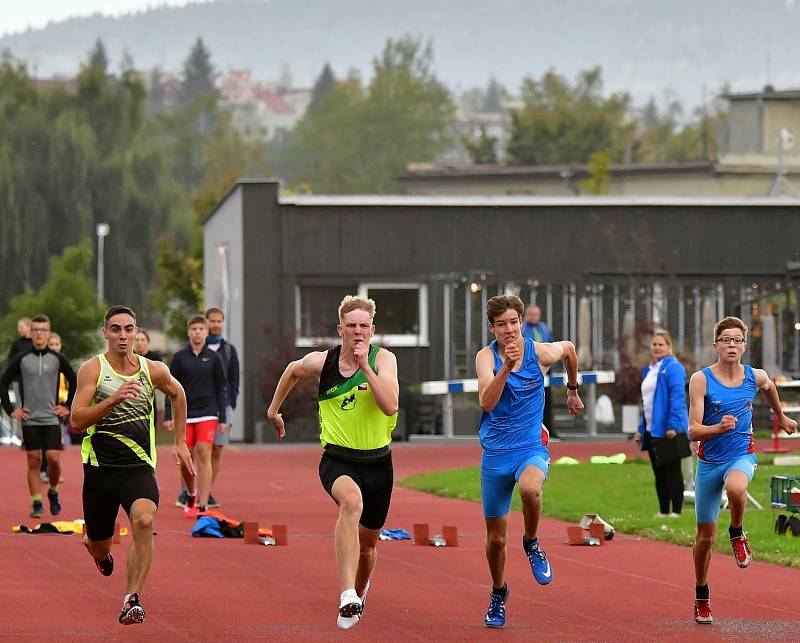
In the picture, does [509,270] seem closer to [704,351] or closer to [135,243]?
[704,351]

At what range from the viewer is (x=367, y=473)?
1134 centimetres

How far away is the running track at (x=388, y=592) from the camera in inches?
449

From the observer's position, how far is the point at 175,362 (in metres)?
20.5

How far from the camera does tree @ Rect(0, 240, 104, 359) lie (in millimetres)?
57750

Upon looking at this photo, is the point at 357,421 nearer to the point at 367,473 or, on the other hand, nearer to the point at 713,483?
the point at 367,473

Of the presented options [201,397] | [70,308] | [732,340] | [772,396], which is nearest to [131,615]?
[732,340]

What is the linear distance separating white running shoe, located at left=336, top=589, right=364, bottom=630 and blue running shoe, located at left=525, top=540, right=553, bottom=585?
1422mm

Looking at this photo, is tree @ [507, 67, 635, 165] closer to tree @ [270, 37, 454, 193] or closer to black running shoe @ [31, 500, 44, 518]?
tree @ [270, 37, 454, 193]

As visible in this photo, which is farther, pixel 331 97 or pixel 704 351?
pixel 331 97

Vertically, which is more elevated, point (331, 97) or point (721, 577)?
point (331, 97)

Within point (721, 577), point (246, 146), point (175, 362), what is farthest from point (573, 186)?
point (246, 146)

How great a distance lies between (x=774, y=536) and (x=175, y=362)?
22.1ft

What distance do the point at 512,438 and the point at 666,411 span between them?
306 inches

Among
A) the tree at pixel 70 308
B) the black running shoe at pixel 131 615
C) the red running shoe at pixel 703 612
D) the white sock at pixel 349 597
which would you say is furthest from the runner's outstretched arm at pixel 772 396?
the tree at pixel 70 308
